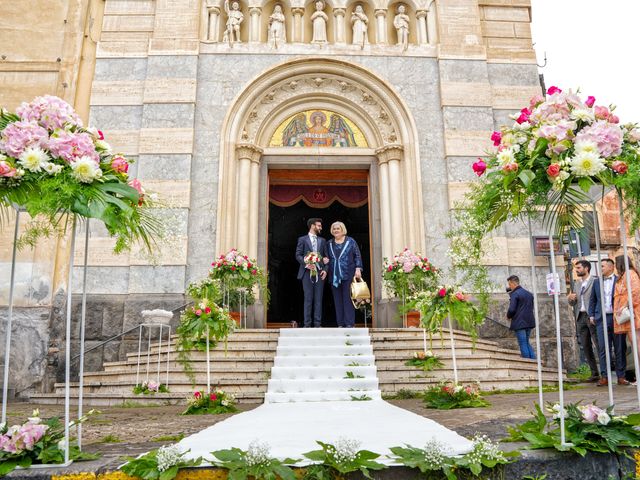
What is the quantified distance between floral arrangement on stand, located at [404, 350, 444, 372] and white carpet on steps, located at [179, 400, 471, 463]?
79.9 inches

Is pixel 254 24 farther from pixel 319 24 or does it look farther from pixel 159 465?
pixel 159 465

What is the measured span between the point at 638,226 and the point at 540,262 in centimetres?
758

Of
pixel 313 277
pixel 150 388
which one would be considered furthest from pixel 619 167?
pixel 313 277

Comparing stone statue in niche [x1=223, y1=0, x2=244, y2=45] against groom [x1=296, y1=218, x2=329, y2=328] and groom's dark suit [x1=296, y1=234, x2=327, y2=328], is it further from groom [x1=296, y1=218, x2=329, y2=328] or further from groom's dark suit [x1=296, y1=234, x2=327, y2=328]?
groom's dark suit [x1=296, y1=234, x2=327, y2=328]

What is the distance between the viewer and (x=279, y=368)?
7227 mm

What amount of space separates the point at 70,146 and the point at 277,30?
Result: 959 cm

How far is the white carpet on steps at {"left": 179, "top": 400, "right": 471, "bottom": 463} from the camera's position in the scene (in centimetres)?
326

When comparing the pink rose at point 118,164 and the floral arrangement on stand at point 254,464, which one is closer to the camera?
the floral arrangement on stand at point 254,464

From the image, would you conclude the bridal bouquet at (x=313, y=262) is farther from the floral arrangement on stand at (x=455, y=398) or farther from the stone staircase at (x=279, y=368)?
the floral arrangement on stand at (x=455, y=398)

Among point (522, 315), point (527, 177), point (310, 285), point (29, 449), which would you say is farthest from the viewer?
point (310, 285)

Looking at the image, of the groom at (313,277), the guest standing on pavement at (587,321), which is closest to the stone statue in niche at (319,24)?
the groom at (313,277)

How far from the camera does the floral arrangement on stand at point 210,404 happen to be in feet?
19.2

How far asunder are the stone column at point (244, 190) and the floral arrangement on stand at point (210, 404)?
16.3 ft

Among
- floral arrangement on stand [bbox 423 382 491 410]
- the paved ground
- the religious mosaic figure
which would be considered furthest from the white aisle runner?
the religious mosaic figure
